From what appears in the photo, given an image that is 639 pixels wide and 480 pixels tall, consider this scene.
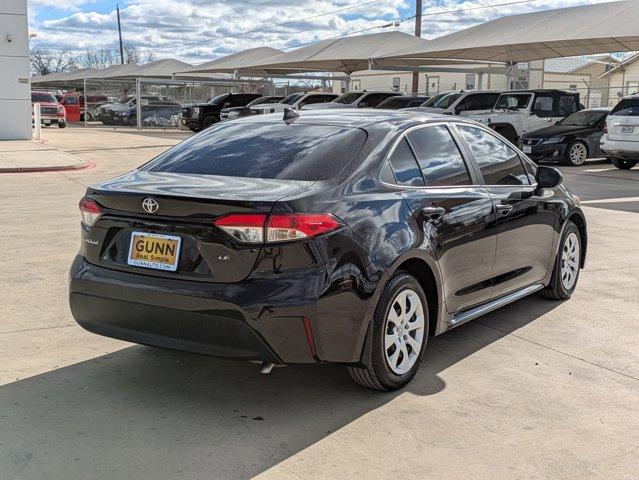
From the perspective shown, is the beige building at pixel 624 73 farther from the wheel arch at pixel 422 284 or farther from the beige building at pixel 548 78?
the wheel arch at pixel 422 284

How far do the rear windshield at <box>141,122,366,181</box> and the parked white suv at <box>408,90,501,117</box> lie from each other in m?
18.6

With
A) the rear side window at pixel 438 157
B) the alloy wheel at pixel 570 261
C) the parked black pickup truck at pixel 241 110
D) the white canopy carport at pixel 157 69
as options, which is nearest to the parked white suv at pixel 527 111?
the parked black pickup truck at pixel 241 110

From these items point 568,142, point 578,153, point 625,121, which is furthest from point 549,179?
point 578,153

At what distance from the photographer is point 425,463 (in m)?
3.38

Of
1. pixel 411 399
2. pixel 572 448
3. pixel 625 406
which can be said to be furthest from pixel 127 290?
pixel 625 406

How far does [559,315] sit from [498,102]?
17866 millimetres

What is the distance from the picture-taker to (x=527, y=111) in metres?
21.6

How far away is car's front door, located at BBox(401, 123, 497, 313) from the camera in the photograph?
4418 millimetres

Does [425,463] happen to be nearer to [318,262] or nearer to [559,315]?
[318,262]

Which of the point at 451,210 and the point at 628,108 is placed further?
the point at 628,108

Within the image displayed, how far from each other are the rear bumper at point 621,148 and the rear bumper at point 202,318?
618 inches

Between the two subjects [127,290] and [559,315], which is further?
[559,315]

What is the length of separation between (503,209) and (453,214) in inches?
27.5

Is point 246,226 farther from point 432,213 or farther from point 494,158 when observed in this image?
point 494,158
